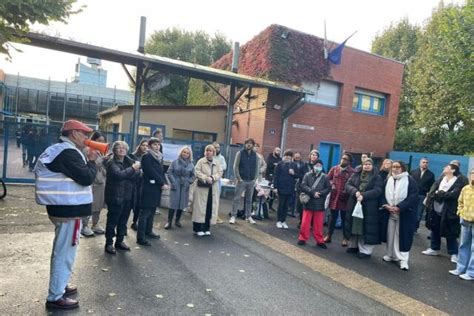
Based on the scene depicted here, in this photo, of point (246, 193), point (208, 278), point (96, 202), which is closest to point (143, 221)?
point (96, 202)

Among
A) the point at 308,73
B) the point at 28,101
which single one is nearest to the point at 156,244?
the point at 308,73

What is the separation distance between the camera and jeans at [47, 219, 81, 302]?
12.4 ft

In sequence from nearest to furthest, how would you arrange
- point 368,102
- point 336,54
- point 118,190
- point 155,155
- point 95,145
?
1. point 95,145
2. point 118,190
3. point 155,155
4. point 336,54
5. point 368,102

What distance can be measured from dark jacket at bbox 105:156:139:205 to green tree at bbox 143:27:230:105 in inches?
904

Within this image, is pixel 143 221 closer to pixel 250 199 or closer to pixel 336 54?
pixel 250 199

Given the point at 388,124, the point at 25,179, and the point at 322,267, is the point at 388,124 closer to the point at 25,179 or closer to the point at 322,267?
the point at 322,267

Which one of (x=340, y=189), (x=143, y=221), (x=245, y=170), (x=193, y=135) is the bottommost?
(x=143, y=221)

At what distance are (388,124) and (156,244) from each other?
48.9 ft

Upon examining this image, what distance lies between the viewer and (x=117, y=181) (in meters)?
5.58

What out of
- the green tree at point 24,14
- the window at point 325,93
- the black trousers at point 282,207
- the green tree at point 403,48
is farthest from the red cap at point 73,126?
the green tree at point 403,48

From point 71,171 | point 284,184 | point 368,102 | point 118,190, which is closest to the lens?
point 71,171

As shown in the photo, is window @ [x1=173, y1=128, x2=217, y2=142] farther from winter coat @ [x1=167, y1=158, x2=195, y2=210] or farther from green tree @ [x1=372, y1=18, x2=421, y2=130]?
green tree @ [x1=372, y1=18, x2=421, y2=130]

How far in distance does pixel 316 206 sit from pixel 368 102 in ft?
38.9

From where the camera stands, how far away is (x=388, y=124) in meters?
18.0
